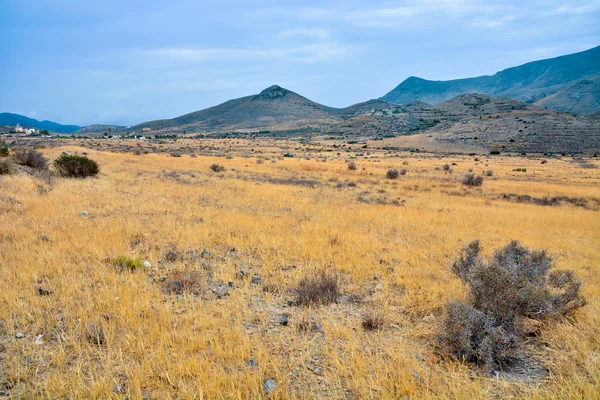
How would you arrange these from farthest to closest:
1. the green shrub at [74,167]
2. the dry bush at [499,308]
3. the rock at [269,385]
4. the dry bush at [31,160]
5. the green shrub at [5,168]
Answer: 1. the dry bush at [31,160]
2. the green shrub at [74,167]
3. the green shrub at [5,168]
4. the dry bush at [499,308]
5. the rock at [269,385]

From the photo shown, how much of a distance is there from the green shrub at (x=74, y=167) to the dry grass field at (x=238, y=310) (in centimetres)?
821

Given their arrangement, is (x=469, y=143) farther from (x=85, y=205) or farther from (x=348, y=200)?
(x=85, y=205)

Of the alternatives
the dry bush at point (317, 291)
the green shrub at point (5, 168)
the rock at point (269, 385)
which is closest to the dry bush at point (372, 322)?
the dry bush at point (317, 291)

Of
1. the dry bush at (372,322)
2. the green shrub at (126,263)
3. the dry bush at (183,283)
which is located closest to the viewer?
the dry bush at (372,322)

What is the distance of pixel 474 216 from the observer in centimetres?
1487

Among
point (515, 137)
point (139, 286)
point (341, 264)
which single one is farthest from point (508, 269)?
point (515, 137)

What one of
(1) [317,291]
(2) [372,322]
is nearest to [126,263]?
(1) [317,291]

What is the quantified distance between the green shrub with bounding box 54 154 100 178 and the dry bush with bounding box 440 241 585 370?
21433 millimetres

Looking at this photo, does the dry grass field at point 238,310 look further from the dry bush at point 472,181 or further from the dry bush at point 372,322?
the dry bush at point 472,181

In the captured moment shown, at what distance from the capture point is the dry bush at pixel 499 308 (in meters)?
3.89

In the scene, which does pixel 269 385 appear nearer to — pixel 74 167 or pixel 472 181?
pixel 74 167

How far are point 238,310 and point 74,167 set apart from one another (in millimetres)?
19449

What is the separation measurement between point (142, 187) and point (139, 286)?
1323 centimetres

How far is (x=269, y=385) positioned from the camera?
3.33 m
